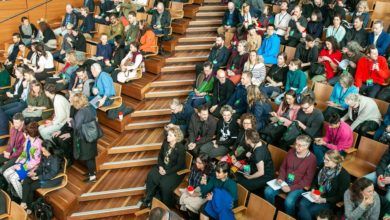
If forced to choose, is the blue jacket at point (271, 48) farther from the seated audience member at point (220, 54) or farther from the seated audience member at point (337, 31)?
the seated audience member at point (337, 31)

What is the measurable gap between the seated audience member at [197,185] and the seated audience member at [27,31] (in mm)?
5453

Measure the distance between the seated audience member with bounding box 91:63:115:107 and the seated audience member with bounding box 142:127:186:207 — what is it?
58.3 inches

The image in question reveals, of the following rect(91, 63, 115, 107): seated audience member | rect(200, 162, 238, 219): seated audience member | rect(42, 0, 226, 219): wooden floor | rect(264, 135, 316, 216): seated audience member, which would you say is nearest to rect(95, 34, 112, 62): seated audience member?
rect(42, 0, 226, 219): wooden floor

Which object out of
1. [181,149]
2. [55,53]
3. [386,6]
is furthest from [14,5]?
[386,6]

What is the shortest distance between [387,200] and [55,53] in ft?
21.0

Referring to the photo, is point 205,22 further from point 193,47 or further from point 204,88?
point 204,88

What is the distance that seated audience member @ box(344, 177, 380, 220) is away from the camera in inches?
128

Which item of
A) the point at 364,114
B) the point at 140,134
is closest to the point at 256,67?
the point at 364,114

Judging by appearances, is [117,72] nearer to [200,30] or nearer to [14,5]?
[200,30]

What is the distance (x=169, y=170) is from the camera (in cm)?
445

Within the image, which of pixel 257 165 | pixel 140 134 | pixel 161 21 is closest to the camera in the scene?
pixel 257 165

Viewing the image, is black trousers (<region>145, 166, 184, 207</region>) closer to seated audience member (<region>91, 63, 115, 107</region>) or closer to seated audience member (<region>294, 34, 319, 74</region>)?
seated audience member (<region>91, 63, 115, 107</region>)

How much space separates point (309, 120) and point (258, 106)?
639 millimetres

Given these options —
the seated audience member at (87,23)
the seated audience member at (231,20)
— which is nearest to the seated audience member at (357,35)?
the seated audience member at (231,20)
